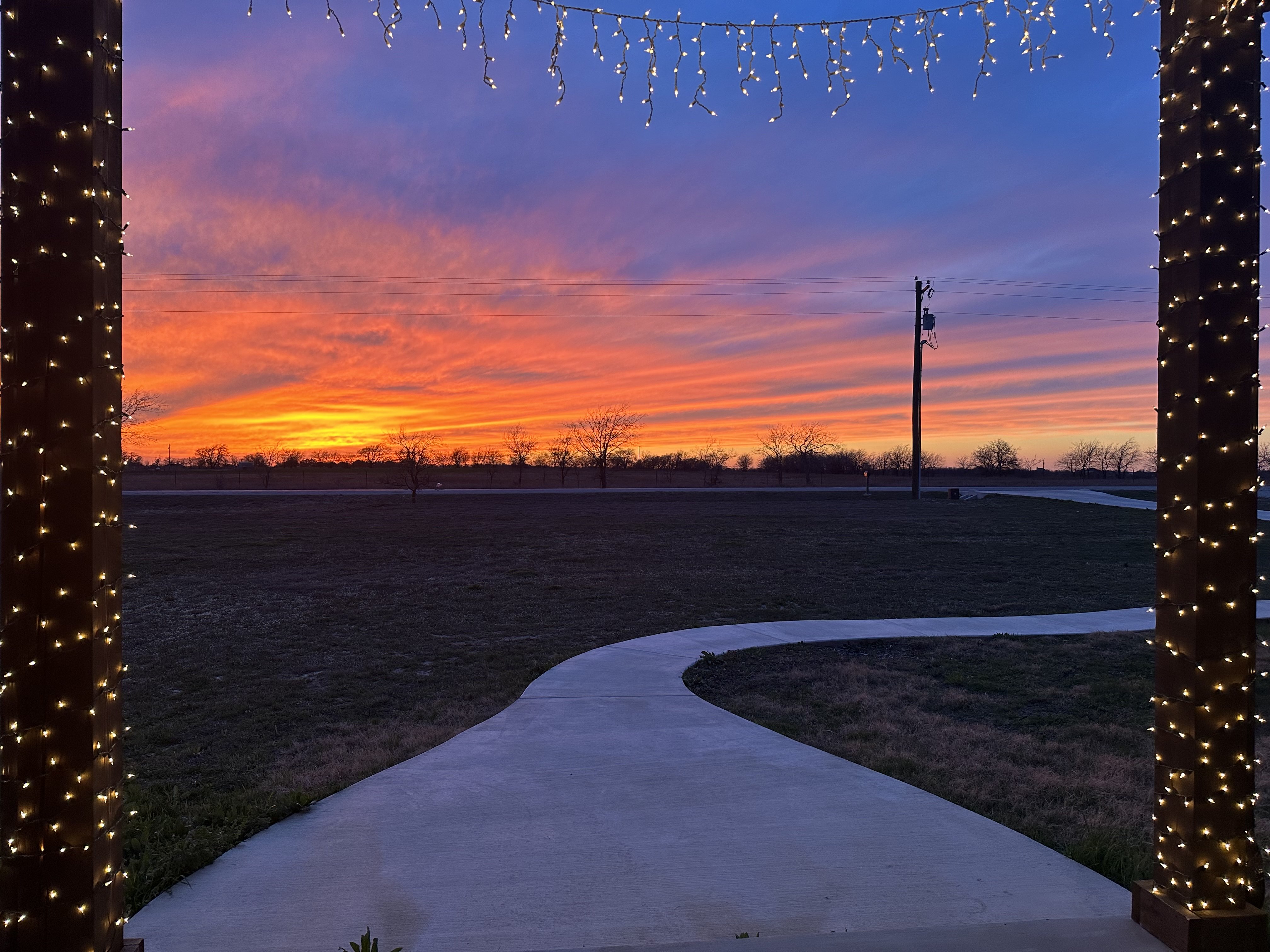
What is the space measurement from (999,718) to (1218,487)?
3.35m

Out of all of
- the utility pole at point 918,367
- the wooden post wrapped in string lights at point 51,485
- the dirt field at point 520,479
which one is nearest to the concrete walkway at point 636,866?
the wooden post wrapped in string lights at point 51,485

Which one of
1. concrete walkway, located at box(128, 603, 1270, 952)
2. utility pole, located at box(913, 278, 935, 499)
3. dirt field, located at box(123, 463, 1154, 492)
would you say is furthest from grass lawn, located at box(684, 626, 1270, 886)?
dirt field, located at box(123, 463, 1154, 492)

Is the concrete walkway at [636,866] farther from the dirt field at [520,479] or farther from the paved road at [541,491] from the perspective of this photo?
the dirt field at [520,479]

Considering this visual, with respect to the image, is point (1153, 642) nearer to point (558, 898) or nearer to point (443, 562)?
point (558, 898)

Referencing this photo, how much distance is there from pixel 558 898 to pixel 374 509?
26520mm

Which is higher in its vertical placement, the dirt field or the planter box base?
the dirt field

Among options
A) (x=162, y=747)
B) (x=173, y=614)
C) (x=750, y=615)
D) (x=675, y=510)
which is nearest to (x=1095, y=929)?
(x=162, y=747)

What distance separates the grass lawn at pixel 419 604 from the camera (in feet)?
14.8

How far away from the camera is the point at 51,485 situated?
2.15 m

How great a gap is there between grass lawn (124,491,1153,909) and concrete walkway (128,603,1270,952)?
433 millimetres

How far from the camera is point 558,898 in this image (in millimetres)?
2867

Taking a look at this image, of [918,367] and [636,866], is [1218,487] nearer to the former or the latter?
[636,866]

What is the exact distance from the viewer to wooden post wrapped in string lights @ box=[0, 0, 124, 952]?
7.09 ft

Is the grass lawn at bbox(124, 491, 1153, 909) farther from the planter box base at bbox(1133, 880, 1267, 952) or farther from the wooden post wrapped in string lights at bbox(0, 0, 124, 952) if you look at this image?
the planter box base at bbox(1133, 880, 1267, 952)
